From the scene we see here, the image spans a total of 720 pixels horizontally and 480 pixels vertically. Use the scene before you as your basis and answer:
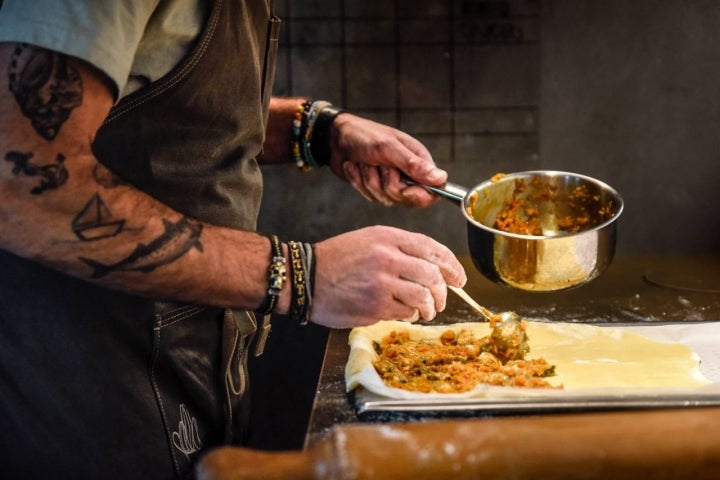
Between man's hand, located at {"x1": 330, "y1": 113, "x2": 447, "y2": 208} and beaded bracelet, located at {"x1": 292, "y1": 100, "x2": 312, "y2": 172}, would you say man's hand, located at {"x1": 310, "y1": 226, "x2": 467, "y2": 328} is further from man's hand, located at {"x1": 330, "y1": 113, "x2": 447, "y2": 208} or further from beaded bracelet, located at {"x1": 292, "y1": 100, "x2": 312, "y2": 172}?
beaded bracelet, located at {"x1": 292, "y1": 100, "x2": 312, "y2": 172}

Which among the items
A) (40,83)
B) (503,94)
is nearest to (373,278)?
(40,83)

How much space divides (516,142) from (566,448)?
7.67ft

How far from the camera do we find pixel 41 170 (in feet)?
3.67

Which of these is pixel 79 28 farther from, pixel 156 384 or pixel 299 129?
pixel 299 129

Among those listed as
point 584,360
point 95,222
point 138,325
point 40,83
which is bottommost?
point 584,360

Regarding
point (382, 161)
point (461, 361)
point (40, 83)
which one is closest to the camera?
point (40, 83)

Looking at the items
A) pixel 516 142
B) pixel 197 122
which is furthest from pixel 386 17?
pixel 197 122

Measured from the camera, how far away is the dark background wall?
291 cm

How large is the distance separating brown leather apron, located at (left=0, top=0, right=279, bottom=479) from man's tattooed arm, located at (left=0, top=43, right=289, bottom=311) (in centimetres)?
16

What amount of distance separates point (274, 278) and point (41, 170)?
35 centimetres

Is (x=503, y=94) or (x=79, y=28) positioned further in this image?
(x=503, y=94)

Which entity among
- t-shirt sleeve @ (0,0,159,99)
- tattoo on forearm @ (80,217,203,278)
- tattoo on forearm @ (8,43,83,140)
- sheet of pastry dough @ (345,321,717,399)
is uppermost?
t-shirt sleeve @ (0,0,159,99)

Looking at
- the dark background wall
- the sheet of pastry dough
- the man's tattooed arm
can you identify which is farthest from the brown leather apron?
the dark background wall

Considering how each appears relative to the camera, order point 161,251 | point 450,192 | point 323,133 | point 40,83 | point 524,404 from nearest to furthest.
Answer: point 40,83, point 161,251, point 524,404, point 450,192, point 323,133
